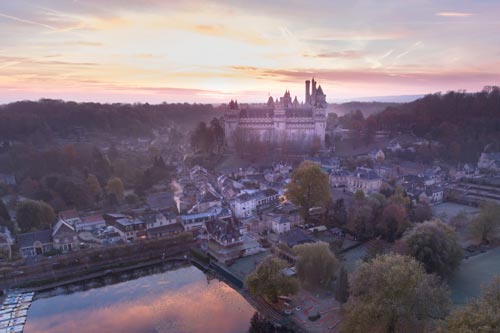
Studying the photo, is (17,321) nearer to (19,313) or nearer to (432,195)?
(19,313)

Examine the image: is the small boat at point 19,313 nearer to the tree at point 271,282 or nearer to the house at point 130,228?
the house at point 130,228

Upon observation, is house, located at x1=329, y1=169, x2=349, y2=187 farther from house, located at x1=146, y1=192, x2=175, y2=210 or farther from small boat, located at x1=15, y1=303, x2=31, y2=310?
small boat, located at x1=15, y1=303, x2=31, y2=310

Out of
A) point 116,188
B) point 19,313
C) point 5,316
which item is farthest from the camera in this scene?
point 116,188

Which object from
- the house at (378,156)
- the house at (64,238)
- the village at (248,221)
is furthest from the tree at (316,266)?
the house at (378,156)

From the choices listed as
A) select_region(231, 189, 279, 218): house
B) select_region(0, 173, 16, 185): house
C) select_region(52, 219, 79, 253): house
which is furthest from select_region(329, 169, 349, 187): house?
select_region(0, 173, 16, 185): house

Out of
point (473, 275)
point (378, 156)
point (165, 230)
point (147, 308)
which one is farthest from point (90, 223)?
point (378, 156)
